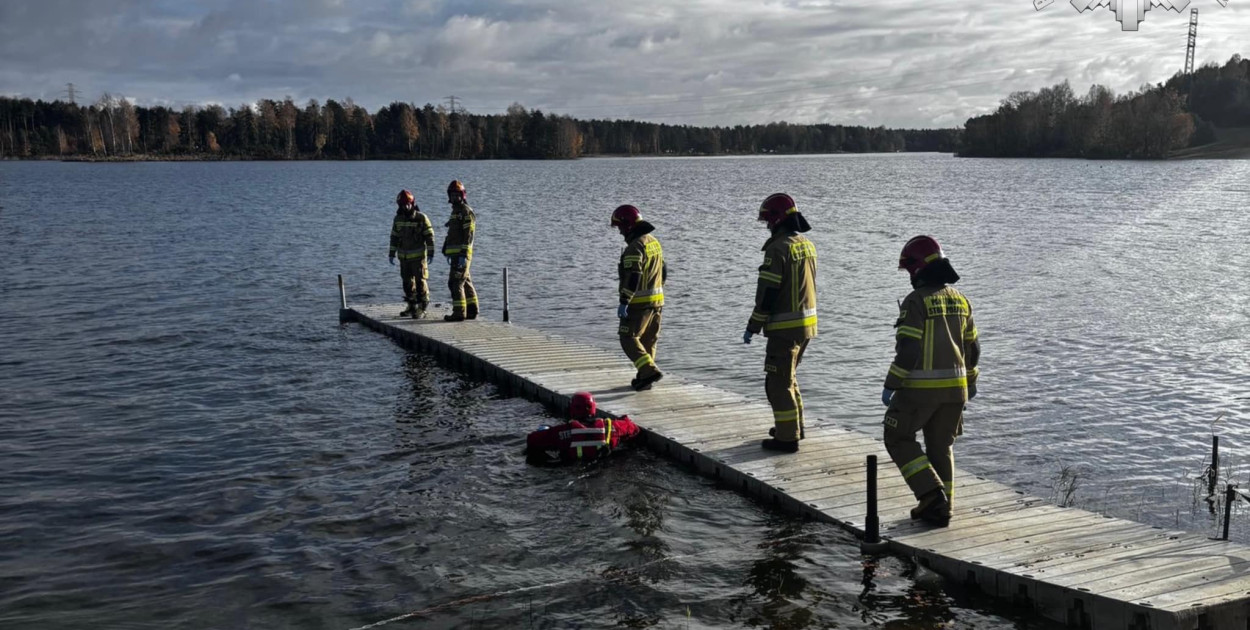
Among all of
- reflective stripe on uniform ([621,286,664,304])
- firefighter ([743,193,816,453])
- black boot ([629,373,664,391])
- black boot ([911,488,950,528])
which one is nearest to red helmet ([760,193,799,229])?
firefighter ([743,193,816,453])

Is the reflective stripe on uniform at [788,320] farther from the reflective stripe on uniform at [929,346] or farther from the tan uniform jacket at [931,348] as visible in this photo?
the reflective stripe on uniform at [929,346]

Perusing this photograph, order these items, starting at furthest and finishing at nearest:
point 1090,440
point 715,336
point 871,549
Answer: point 715,336
point 1090,440
point 871,549

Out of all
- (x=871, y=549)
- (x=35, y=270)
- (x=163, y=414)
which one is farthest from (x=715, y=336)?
(x=35, y=270)

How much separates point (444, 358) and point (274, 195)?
241 ft

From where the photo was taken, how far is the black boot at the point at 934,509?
8695 mm

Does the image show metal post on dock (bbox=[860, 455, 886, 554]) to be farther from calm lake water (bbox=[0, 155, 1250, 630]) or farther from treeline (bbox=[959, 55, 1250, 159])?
treeline (bbox=[959, 55, 1250, 159])

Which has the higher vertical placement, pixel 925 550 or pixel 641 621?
pixel 925 550

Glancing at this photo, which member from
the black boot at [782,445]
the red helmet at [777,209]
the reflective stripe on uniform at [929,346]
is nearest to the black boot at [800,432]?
the black boot at [782,445]

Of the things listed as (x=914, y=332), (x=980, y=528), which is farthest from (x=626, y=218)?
(x=980, y=528)

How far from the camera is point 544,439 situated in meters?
12.1

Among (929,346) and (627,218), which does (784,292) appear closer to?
(929,346)

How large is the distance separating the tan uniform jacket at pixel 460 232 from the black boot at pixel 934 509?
1190 cm

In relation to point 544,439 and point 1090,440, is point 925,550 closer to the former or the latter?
point 544,439

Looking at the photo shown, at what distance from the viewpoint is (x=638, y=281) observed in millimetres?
12969
